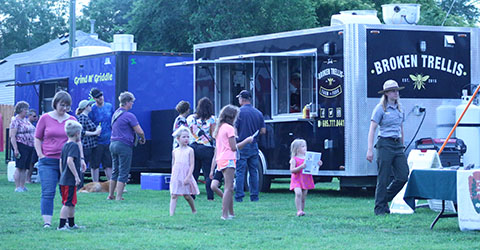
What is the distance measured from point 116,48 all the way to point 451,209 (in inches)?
433

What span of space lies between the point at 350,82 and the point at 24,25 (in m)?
72.6

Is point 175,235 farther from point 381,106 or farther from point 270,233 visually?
point 381,106

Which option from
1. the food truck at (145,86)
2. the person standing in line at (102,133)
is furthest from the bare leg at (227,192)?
the food truck at (145,86)

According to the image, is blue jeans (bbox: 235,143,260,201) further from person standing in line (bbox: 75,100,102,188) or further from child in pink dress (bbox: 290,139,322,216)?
person standing in line (bbox: 75,100,102,188)

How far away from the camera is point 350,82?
14.5m

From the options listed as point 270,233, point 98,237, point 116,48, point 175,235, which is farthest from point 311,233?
point 116,48

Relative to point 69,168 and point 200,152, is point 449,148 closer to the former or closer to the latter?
point 200,152

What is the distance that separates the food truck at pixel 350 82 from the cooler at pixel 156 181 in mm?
2252

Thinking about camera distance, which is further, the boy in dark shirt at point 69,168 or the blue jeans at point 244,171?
the blue jeans at point 244,171

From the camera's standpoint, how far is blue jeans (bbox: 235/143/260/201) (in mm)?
14297

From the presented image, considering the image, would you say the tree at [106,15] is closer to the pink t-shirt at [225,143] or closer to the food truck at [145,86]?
the food truck at [145,86]

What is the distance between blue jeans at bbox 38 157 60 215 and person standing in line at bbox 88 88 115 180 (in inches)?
248

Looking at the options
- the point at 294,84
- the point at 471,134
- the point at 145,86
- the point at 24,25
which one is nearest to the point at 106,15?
the point at 24,25

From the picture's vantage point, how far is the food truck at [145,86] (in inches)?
762
